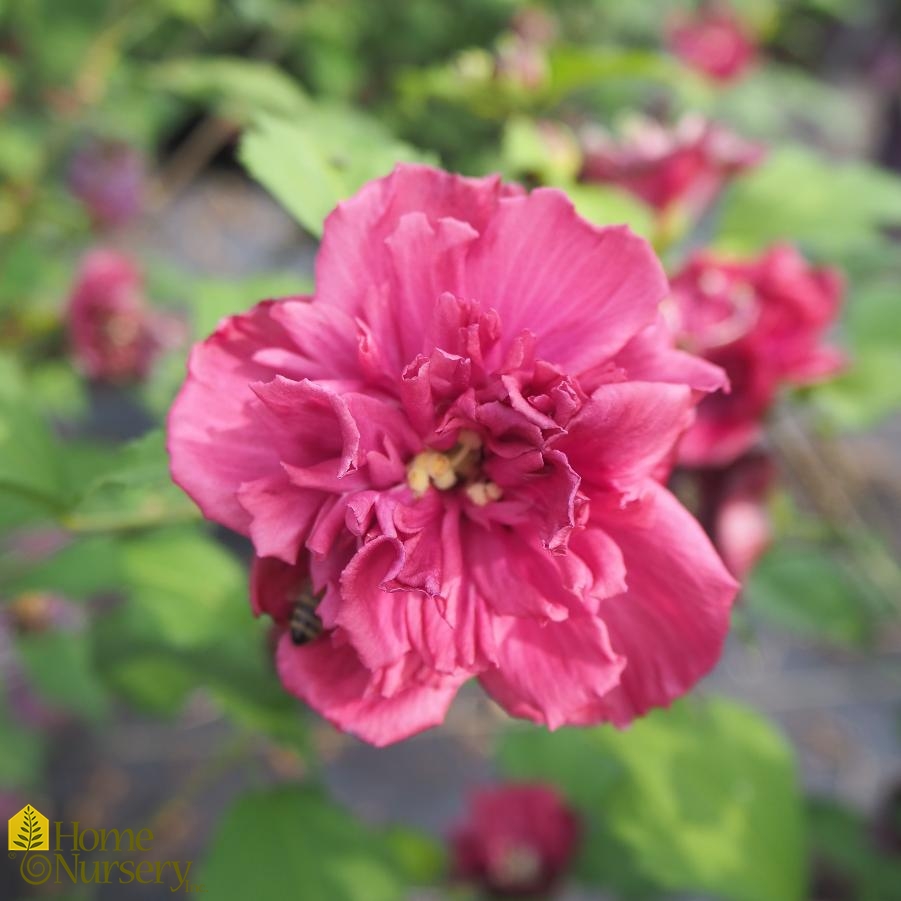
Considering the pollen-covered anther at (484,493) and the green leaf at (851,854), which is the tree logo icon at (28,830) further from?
the green leaf at (851,854)

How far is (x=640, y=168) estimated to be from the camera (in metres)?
0.87

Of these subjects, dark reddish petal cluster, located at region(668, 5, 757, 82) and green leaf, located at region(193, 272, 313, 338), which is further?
dark reddish petal cluster, located at region(668, 5, 757, 82)

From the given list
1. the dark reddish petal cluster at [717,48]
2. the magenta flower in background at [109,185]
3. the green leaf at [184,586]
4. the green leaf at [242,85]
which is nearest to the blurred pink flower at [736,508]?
the green leaf at [184,586]

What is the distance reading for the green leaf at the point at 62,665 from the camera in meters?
1.10

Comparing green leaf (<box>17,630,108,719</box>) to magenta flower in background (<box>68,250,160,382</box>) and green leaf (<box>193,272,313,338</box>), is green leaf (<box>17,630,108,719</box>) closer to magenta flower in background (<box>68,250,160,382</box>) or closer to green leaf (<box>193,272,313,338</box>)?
magenta flower in background (<box>68,250,160,382</box>)

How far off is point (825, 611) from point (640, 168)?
643 mm

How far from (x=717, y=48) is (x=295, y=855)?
2.16 meters

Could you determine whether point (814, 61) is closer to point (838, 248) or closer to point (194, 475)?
point (838, 248)

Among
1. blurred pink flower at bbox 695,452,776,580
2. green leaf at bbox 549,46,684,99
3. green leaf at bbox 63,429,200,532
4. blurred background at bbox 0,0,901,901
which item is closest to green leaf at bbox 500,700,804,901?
blurred background at bbox 0,0,901,901

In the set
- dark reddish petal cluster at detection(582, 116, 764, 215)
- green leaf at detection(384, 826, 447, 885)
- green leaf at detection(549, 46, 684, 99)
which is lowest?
green leaf at detection(384, 826, 447, 885)

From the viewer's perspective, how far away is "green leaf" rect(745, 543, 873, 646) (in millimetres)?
1167

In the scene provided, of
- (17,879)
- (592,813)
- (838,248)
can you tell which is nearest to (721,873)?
(592,813)

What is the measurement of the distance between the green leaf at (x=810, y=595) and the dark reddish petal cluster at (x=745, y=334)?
1.66ft

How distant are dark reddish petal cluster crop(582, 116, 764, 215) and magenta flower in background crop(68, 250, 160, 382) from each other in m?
0.60
